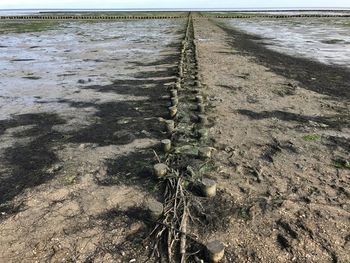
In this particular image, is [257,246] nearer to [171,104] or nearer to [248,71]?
[171,104]

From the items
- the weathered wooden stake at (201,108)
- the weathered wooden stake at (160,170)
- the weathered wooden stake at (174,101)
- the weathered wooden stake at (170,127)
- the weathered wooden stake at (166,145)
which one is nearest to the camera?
the weathered wooden stake at (160,170)

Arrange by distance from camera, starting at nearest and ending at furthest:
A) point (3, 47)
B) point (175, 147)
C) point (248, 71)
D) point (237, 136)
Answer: point (175, 147) < point (237, 136) < point (248, 71) < point (3, 47)

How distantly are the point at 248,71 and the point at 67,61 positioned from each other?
8.20 meters

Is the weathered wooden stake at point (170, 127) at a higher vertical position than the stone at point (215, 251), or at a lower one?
lower

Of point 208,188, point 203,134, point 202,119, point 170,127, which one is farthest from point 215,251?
point 202,119

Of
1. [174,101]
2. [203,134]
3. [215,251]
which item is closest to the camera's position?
[215,251]

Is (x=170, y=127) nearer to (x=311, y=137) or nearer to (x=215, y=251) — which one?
(x=311, y=137)

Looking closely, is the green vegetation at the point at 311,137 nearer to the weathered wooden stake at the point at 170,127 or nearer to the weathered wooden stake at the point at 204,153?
the weathered wooden stake at the point at 204,153

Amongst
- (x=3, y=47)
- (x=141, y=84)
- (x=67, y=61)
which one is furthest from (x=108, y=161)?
(x=3, y=47)

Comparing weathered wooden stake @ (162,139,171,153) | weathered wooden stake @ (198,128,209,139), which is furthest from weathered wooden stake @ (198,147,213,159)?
weathered wooden stake @ (198,128,209,139)

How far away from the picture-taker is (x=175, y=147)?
7020 millimetres

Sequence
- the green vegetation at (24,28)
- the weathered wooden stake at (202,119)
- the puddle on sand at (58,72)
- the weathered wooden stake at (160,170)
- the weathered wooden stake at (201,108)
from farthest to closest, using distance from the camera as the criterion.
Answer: the green vegetation at (24,28)
the puddle on sand at (58,72)
the weathered wooden stake at (201,108)
the weathered wooden stake at (202,119)
the weathered wooden stake at (160,170)

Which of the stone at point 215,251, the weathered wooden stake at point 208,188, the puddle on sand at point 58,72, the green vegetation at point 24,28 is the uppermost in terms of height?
the stone at point 215,251

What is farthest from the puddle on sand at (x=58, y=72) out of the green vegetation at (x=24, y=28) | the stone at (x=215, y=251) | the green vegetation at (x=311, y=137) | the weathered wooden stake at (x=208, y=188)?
the green vegetation at (x=24, y=28)
